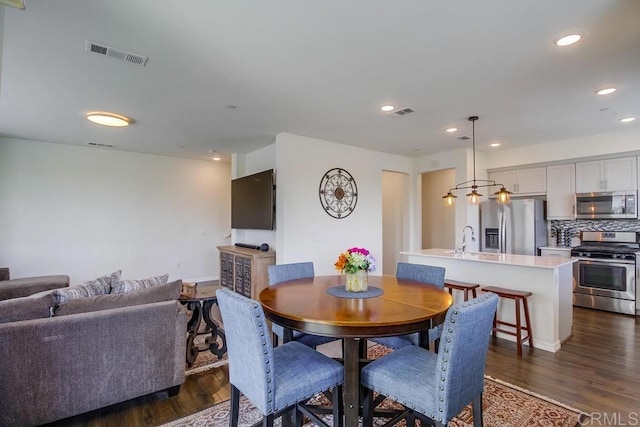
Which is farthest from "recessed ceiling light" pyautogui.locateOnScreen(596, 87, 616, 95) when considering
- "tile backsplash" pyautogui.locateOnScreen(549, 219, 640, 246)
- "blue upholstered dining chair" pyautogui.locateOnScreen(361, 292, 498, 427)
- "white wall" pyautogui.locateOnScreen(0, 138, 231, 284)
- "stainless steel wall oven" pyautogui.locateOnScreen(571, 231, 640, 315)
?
"white wall" pyautogui.locateOnScreen(0, 138, 231, 284)

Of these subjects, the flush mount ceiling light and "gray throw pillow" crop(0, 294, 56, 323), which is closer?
"gray throw pillow" crop(0, 294, 56, 323)

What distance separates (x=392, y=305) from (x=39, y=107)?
4530 millimetres

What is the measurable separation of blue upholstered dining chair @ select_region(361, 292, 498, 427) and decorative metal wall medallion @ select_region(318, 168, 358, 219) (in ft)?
11.6

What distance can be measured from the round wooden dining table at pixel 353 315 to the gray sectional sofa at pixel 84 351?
892 mm

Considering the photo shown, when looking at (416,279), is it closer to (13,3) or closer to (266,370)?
(266,370)

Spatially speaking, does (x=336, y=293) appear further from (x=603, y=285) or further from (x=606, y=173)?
(x=606, y=173)

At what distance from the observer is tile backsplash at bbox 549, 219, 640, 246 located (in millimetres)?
4941

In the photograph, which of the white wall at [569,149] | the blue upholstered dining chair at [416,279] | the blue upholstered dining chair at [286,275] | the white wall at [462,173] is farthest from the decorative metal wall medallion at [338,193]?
the white wall at [569,149]

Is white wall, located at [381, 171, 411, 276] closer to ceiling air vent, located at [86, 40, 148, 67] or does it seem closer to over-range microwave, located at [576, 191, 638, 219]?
over-range microwave, located at [576, 191, 638, 219]

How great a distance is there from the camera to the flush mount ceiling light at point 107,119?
395 centimetres

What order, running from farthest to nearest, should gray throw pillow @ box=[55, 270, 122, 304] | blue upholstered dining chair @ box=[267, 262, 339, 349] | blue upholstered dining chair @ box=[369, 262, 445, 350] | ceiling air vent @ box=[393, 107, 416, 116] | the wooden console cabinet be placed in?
the wooden console cabinet
ceiling air vent @ box=[393, 107, 416, 116]
blue upholstered dining chair @ box=[267, 262, 339, 349]
blue upholstered dining chair @ box=[369, 262, 445, 350]
gray throw pillow @ box=[55, 270, 122, 304]

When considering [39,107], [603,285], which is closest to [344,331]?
[39,107]

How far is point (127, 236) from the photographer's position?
616cm

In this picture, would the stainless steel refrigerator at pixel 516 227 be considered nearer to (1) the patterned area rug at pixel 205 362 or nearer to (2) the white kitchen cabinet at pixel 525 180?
(2) the white kitchen cabinet at pixel 525 180
